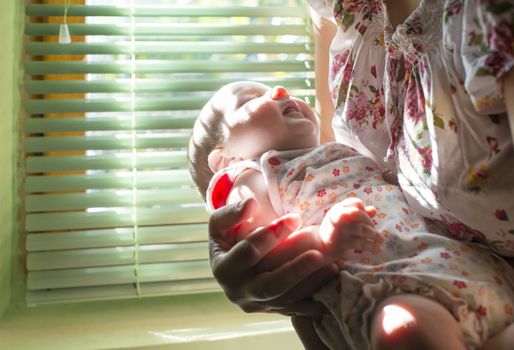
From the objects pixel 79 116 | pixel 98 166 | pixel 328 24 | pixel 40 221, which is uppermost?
pixel 328 24

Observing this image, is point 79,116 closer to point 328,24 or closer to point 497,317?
point 328,24

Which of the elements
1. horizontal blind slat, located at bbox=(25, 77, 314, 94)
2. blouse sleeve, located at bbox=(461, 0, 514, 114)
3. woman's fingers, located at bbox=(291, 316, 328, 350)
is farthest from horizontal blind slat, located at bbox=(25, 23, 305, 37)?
blouse sleeve, located at bbox=(461, 0, 514, 114)

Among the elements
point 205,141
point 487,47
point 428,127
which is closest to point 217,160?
point 205,141

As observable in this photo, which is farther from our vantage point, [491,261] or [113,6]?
[113,6]

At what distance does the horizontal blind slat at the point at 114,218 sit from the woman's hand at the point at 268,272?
0.61 meters

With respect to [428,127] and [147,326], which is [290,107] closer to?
[428,127]

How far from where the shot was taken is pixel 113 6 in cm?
154

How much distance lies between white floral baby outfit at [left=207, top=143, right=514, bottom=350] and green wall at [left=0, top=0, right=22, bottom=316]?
Result: 74 cm

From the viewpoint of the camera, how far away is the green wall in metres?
1.47

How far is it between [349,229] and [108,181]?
0.86m

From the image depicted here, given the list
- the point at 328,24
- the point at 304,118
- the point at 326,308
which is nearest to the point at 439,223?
the point at 326,308

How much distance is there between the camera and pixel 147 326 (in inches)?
59.3

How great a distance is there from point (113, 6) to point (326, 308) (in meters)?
0.97

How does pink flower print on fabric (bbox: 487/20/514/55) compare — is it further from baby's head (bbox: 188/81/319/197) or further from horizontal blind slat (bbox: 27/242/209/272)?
horizontal blind slat (bbox: 27/242/209/272)
